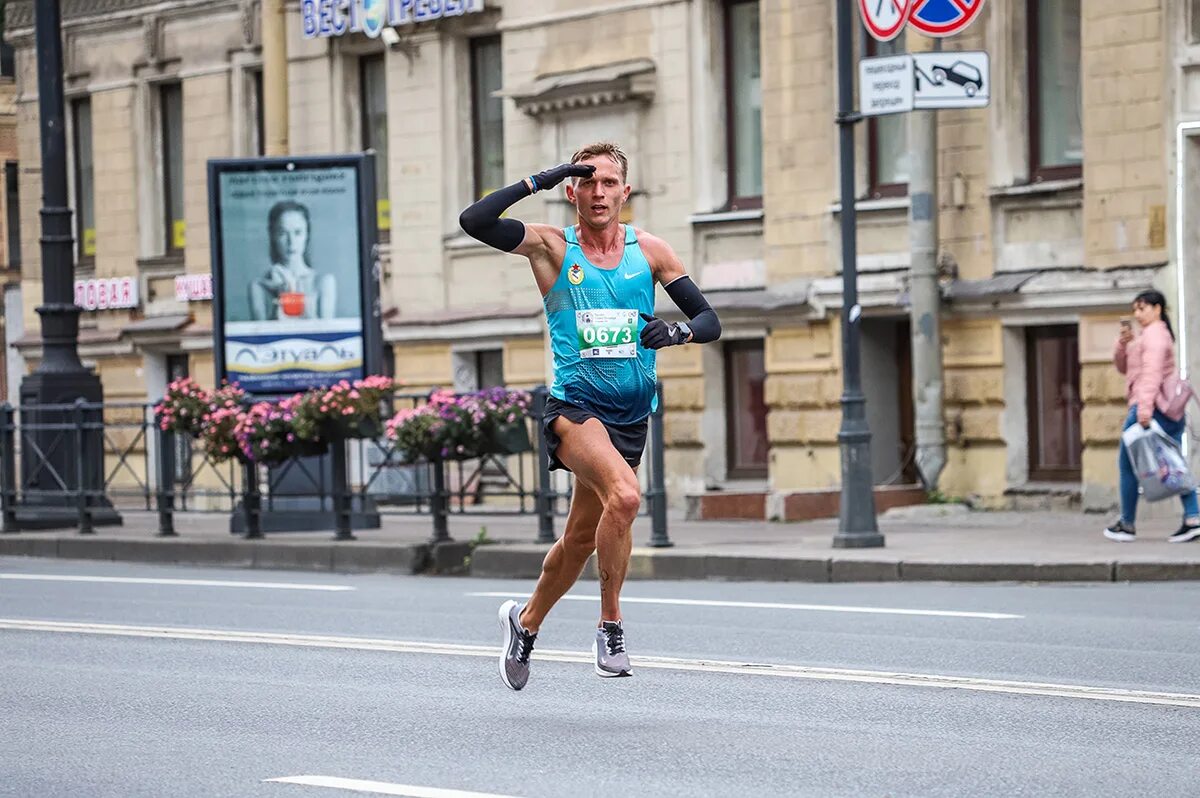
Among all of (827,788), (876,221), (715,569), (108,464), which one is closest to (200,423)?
(108,464)

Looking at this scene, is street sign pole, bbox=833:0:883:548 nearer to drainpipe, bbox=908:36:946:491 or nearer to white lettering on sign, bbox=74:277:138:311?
drainpipe, bbox=908:36:946:491

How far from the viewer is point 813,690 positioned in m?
9.37

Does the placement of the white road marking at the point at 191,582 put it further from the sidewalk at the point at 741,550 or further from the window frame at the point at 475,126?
the window frame at the point at 475,126

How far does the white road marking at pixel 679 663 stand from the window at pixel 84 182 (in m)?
21.7

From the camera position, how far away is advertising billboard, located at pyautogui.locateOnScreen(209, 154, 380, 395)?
21.2m

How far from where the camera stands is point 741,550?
17328mm

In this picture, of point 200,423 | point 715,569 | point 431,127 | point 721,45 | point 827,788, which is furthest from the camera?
point 431,127

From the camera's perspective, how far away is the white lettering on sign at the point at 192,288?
106ft

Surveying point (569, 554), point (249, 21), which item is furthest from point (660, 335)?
point (249, 21)

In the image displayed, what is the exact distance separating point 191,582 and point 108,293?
57.9ft

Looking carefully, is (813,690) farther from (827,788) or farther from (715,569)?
(715,569)

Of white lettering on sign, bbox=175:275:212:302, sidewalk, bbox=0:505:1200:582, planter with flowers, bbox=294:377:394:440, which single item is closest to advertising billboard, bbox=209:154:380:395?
sidewalk, bbox=0:505:1200:582

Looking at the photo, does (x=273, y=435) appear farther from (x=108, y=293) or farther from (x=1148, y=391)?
(x=108, y=293)

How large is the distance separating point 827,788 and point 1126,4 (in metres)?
15.4
